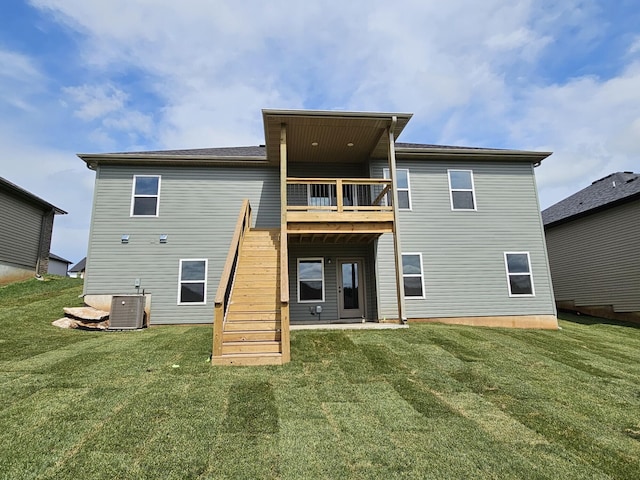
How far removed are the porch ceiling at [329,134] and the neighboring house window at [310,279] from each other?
11.2 ft

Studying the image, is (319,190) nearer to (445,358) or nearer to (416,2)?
(416,2)

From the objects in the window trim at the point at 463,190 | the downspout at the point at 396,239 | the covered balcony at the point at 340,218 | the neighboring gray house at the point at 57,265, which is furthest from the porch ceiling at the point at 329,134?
the neighboring gray house at the point at 57,265

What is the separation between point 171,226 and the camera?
408 inches

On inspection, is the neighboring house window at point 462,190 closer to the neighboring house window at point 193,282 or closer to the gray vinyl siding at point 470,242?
the gray vinyl siding at point 470,242

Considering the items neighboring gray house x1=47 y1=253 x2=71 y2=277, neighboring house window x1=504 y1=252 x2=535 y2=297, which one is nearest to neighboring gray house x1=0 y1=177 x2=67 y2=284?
neighboring gray house x1=47 y1=253 x2=71 y2=277

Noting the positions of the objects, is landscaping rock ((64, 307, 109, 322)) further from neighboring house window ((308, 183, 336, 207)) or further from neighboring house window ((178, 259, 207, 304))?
neighboring house window ((308, 183, 336, 207))

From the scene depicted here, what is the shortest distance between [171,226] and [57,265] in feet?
97.0

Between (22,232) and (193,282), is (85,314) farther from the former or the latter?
(22,232)

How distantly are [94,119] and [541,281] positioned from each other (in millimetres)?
18398

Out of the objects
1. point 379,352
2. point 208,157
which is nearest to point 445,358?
point 379,352

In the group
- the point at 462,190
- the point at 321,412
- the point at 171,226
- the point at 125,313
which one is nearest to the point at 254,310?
A: the point at 321,412

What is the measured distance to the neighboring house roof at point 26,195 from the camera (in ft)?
43.0

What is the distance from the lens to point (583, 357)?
22.2 feet

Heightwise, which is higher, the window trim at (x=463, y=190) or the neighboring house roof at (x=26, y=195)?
the neighboring house roof at (x=26, y=195)
